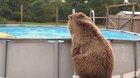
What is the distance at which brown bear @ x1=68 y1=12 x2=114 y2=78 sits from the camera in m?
5.85

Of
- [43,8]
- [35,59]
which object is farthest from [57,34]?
[43,8]

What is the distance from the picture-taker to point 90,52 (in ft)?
19.2

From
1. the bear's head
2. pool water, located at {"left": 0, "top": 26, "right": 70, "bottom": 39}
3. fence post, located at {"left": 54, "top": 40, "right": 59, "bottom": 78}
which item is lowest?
pool water, located at {"left": 0, "top": 26, "right": 70, "bottom": 39}

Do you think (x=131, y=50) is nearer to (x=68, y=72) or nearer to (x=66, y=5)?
(x=68, y=72)

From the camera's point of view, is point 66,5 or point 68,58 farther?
point 66,5

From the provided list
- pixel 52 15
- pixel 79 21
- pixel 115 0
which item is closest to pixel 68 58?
pixel 79 21

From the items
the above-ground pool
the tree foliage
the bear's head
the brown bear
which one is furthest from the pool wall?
the tree foliage

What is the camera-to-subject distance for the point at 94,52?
230 inches

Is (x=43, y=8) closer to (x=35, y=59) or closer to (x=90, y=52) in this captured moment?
(x=35, y=59)

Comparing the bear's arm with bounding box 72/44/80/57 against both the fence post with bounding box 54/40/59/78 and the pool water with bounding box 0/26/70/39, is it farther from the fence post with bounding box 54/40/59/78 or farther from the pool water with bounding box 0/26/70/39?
the pool water with bounding box 0/26/70/39

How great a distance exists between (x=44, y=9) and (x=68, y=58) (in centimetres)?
2858

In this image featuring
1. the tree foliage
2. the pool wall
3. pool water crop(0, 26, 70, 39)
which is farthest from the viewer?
the tree foliage

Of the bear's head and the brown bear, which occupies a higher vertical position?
the bear's head

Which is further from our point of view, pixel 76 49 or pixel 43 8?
pixel 43 8
